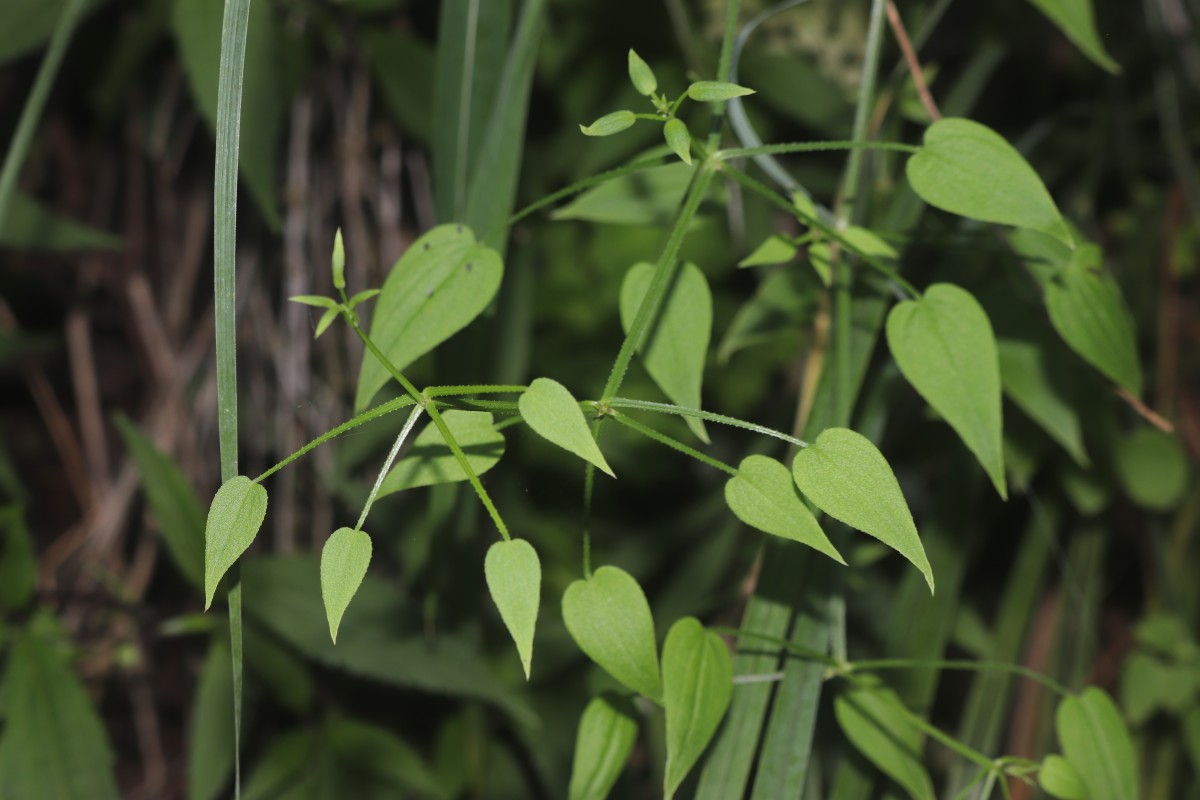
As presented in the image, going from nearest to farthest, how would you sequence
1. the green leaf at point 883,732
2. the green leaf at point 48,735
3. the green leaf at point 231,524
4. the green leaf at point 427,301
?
the green leaf at point 231,524 < the green leaf at point 427,301 < the green leaf at point 883,732 < the green leaf at point 48,735

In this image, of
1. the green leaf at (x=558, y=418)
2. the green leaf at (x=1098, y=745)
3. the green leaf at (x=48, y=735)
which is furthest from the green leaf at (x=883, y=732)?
the green leaf at (x=48, y=735)

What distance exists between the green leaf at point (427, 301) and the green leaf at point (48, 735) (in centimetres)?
42

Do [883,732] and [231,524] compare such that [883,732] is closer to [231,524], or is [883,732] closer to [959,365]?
[959,365]

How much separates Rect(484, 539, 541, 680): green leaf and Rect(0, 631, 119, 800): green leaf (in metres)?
0.49

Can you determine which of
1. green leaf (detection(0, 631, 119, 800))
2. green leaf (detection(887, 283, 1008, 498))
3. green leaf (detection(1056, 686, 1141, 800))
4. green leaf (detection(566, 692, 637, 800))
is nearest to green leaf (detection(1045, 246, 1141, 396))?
green leaf (detection(887, 283, 1008, 498))

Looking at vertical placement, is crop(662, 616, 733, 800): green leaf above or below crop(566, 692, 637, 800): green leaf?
above

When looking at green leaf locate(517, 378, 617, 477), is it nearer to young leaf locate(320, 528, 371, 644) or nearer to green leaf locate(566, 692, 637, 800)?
young leaf locate(320, 528, 371, 644)

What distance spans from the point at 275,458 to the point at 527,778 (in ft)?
1.25

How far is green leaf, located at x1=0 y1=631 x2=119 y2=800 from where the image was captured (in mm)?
697

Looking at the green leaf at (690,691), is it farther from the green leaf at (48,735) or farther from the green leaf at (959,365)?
the green leaf at (48,735)

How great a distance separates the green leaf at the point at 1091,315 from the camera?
0.51m

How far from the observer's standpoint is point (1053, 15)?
571 mm

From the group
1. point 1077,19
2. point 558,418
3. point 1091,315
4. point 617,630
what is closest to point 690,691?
point 617,630

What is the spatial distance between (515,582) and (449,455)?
3.0 inches
